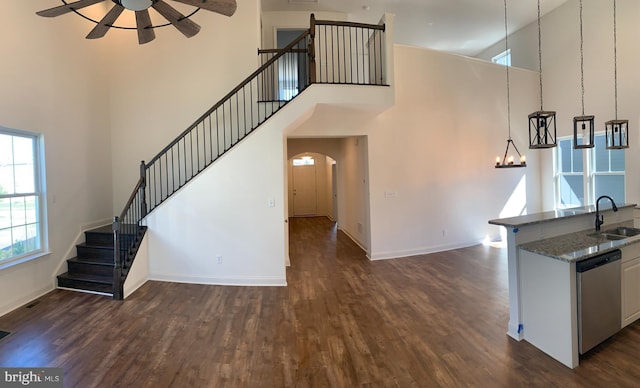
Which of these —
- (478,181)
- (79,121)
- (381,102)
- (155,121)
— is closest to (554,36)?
(478,181)

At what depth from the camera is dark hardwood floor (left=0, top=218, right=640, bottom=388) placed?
7.55 feet

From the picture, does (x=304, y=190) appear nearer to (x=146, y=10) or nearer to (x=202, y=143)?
(x=202, y=143)

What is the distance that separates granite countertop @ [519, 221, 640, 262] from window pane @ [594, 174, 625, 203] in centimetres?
386

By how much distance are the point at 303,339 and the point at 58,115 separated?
4847 millimetres

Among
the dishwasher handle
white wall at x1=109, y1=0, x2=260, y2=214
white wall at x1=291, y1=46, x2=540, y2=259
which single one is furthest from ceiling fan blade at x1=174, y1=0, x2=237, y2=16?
the dishwasher handle

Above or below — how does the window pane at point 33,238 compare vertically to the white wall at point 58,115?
below

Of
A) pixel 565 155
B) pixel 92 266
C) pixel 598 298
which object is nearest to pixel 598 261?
pixel 598 298

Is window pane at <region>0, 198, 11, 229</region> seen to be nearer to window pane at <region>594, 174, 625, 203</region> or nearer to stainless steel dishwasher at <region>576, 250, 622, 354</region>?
stainless steel dishwasher at <region>576, 250, 622, 354</region>

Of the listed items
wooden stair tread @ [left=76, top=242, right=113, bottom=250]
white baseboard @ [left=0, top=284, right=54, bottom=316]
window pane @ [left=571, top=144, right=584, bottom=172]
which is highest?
window pane @ [left=571, top=144, right=584, bottom=172]

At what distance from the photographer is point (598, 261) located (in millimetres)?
2482

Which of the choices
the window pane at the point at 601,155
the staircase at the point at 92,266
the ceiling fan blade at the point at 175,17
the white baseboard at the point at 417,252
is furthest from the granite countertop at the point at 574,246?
the staircase at the point at 92,266

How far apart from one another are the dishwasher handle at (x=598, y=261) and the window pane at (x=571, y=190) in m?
4.84

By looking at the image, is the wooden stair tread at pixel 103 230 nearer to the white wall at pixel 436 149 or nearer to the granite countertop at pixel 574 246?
the white wall at pixel 436 149

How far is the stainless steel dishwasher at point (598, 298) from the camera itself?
2375mm
